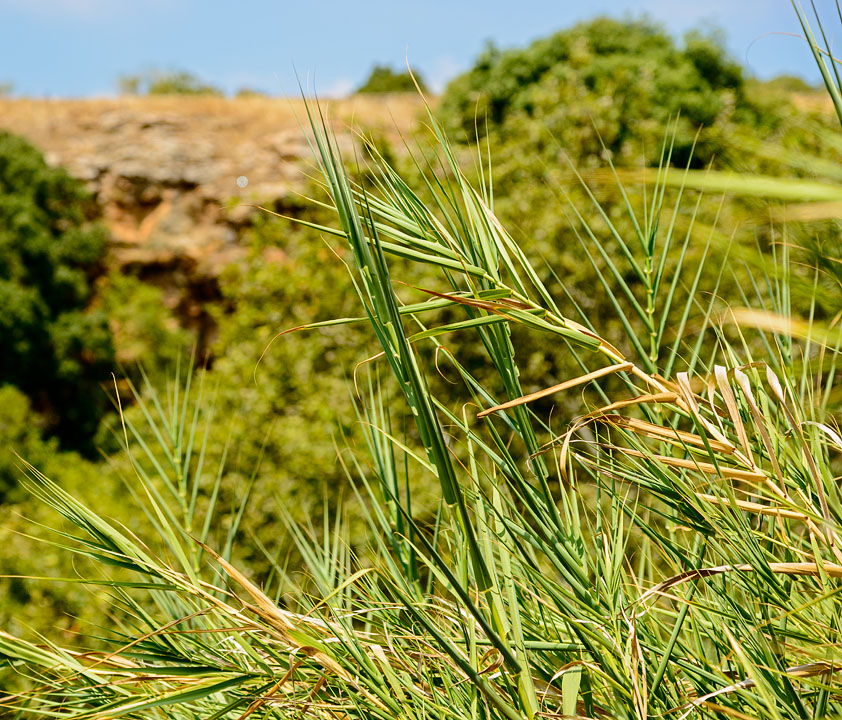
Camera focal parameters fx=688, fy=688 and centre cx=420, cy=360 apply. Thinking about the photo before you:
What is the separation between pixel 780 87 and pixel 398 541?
10.4 metres

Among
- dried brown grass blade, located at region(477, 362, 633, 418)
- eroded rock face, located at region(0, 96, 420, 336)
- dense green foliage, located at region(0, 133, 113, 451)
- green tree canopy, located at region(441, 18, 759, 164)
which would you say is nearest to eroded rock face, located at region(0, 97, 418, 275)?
eroded rock face, located at region(0, 96, 420, 336)

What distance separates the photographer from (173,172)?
972cm

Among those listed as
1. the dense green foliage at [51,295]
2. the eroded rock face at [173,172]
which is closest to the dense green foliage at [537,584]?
the eroded rock face at [173,172]

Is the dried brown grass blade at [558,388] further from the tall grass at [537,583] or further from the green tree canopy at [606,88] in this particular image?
the green tree canopy at [606,88]

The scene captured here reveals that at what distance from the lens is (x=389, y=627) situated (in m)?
1.04

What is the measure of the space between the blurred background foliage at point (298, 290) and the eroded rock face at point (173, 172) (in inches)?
13.8

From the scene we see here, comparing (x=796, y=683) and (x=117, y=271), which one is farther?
(x=117, y=271)

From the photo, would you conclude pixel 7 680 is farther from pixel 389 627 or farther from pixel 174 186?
pixel 174 186

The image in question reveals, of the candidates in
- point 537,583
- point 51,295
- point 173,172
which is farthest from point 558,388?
point 51,295

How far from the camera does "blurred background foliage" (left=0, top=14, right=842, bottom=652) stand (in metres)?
4.45

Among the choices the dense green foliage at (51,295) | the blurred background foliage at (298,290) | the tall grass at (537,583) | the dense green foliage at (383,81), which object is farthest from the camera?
the dense green foliage at (383,81)

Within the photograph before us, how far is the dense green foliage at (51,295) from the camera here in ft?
29.7

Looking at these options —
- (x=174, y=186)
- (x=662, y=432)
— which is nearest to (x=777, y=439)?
(x=662, y=432)

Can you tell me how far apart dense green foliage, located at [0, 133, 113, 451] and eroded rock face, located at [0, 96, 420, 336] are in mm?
440
